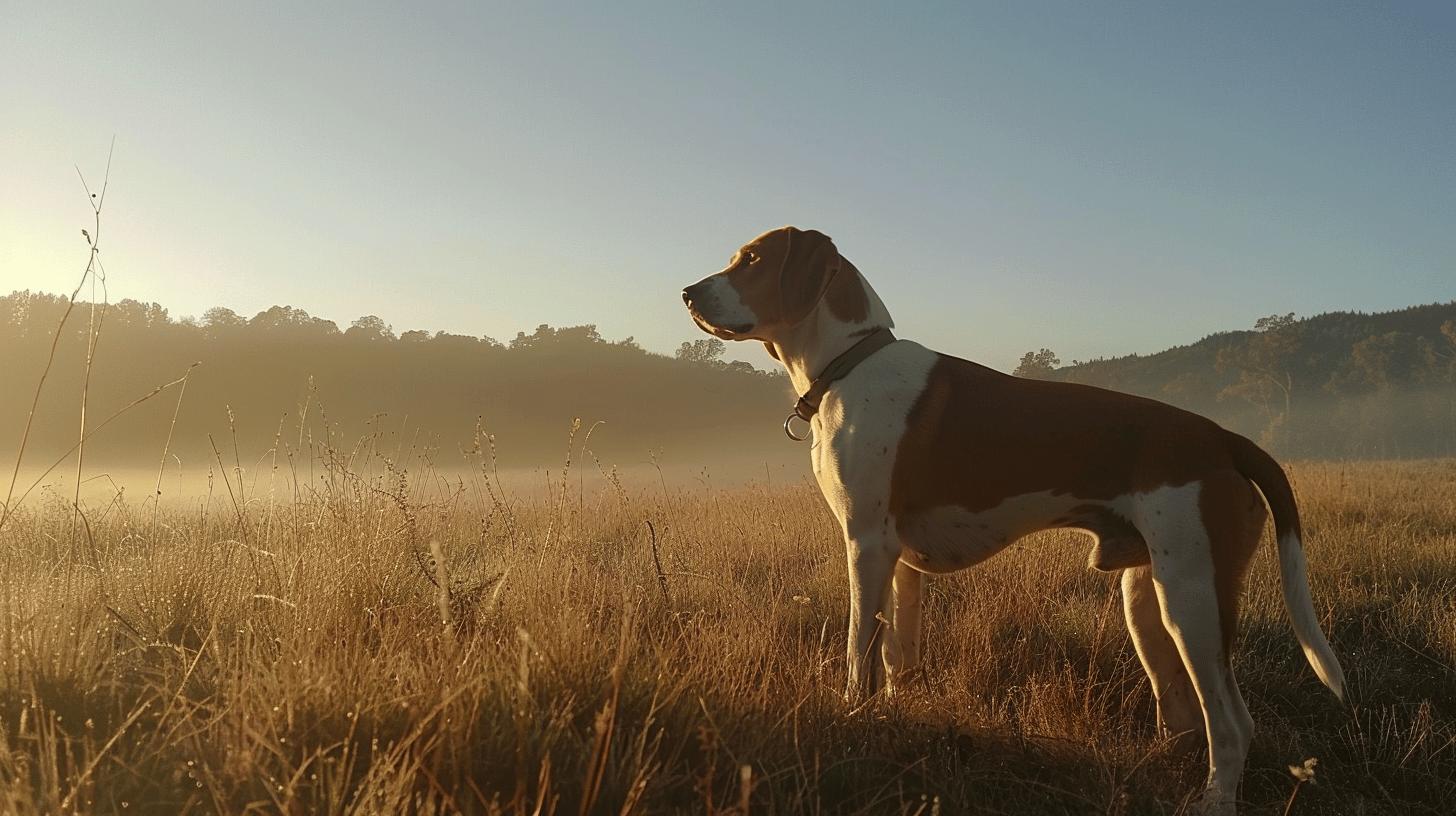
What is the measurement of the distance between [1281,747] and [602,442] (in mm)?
53711

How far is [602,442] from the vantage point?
55750 mm

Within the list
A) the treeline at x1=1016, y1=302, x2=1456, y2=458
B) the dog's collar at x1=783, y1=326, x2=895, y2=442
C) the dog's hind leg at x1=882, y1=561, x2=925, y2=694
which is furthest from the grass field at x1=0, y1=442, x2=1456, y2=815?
the treeline at x1=1016, y1=302, x2=1456, y2=458

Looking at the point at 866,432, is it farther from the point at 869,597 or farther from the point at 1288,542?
the point at 1288,542

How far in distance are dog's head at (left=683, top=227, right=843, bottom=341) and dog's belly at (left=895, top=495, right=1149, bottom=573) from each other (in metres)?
1.01

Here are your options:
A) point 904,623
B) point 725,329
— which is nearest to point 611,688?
point 904,623

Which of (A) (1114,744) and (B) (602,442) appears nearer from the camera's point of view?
(A) (1114,744)

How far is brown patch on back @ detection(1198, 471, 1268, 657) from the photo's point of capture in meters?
2.75

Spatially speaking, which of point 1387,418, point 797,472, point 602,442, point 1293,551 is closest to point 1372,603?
point 1293,551

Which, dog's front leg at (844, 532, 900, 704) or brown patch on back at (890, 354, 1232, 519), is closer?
brown patch on back at (890, 354, 1232, 519)

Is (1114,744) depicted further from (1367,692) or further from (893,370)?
(1367,692)

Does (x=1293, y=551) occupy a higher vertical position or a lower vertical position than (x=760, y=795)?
higher

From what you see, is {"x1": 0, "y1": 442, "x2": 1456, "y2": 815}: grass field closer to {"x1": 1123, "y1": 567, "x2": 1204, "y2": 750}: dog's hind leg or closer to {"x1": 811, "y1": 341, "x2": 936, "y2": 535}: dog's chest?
{"x1": 1123, "y1": 567, "x2": 1204, "y2": 750}: dog's hind leg

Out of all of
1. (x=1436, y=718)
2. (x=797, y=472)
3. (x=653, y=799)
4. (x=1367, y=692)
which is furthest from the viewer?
(x=797, y=472)

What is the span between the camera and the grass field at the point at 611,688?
1829 mm
